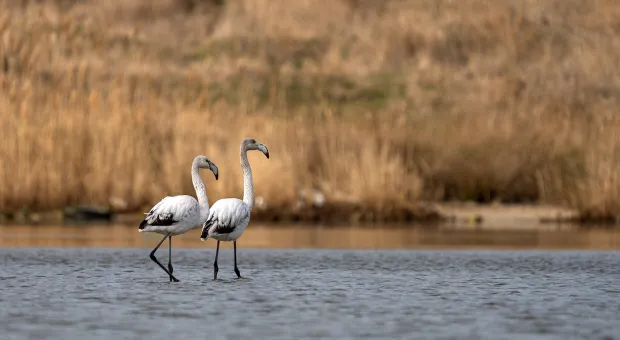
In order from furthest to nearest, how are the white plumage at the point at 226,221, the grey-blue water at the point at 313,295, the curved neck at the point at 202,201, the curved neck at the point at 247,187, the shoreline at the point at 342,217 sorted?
the shoreline at the point at 342,217 < the curved neck at the point at 247,187 < the curved neck at the point at 202,201 < the white plumage at the point at 226,221 < the grey-blue water at the point at 313,295

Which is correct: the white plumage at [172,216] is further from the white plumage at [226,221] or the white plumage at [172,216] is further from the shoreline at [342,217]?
the shoreline at [342,217]

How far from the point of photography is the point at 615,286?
40.1 ft

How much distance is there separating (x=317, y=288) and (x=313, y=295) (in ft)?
1.93

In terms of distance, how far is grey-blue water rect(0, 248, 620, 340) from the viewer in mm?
9188

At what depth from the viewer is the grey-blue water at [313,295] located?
30.1ft

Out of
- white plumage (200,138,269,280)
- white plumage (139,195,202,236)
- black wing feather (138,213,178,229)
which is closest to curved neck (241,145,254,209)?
white plumage (200,138,269,280)

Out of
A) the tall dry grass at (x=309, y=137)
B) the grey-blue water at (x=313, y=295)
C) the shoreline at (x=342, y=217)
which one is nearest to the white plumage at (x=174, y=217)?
the grey-blue water at (x=313, y=295)

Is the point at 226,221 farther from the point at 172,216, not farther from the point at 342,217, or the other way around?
the point at 342,217

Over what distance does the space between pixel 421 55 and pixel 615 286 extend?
27.3 meters

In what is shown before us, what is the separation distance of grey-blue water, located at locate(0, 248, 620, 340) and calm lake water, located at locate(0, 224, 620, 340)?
0.01 meters

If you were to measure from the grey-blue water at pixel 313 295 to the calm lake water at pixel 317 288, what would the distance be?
0.05 feet

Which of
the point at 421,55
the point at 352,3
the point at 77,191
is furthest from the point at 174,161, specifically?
the point at 352,3

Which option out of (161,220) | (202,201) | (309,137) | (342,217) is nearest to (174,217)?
(161,220)

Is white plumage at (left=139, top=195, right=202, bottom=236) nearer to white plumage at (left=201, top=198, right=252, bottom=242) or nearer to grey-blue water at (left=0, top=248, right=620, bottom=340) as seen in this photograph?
white plumage at (left=201, top=198, right=252, bottom=242)
